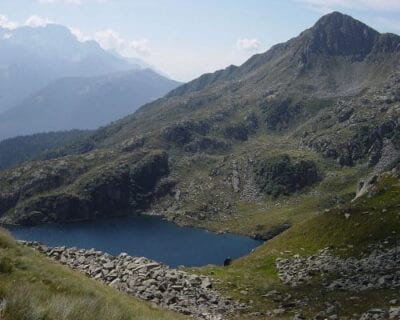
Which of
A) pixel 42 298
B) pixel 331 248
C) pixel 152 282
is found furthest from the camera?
pixel 331 248

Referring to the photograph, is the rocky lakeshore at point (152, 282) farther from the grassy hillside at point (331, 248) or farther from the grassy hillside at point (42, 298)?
the grassy hillside at point (42, 298)

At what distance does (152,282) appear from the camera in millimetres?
36094

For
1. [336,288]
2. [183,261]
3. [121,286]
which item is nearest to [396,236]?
[336,288]

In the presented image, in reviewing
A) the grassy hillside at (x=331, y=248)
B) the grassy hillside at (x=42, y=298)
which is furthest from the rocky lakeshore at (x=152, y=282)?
the grassy hillside at (x=42, y=298)

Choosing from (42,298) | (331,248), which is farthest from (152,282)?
(331,248)

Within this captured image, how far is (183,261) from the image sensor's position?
196 meters

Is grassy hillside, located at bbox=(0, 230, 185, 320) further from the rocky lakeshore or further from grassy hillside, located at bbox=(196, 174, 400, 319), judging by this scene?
grassy hillside, located at bbox=(196, 174, 400, 319)

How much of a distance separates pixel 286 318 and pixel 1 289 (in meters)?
24.2

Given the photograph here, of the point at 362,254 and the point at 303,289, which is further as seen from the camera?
the point at 362,254

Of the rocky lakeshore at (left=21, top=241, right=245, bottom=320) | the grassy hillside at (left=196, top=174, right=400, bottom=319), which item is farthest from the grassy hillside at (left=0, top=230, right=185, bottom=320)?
the grassy hillside at (left=196, top=174, right=400, bottom=319)

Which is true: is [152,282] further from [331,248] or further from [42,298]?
[331,248]

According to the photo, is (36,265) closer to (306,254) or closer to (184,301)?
(184,301)

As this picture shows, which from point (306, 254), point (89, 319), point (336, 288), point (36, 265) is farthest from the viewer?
point (306, 254)

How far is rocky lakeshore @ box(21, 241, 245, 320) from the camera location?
112ft
